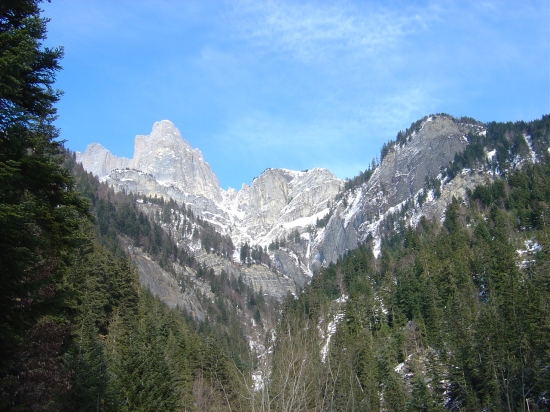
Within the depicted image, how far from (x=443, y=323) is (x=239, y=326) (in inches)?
3350

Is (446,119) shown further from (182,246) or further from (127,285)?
(127,285)

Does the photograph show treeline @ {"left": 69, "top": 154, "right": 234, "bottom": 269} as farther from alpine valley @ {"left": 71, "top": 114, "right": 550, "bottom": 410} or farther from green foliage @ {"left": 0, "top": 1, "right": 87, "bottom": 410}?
green foliage @ {"left": 0, "top": 1, "right": 87, "bottom": 410}

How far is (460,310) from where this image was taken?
59.3 meters

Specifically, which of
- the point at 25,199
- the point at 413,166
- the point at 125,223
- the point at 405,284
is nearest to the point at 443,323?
the point at 405,284

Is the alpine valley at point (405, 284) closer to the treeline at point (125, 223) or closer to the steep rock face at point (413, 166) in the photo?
the steep rock face at point (413, 166)

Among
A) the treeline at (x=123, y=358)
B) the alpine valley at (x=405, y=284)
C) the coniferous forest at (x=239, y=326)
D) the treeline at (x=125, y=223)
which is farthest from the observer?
the treeline at (x=125, y=223)

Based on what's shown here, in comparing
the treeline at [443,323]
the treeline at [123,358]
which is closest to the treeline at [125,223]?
the treeline at [443,323]

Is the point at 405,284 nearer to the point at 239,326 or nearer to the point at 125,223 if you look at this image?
the point at 239,326

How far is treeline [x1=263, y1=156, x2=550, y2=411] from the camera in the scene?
30406mm

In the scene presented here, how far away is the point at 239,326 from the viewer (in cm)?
13700

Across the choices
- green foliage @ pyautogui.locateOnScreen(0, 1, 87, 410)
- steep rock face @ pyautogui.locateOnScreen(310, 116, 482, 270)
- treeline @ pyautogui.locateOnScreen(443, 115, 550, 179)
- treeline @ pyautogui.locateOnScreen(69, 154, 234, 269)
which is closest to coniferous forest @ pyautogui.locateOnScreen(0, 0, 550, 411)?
green foliage @ pyautogui.locateOnScreen(0, 1, 87, 410)

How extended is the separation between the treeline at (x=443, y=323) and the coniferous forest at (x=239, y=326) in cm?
29

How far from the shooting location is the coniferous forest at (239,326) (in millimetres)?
10414

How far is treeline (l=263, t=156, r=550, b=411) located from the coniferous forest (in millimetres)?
291
